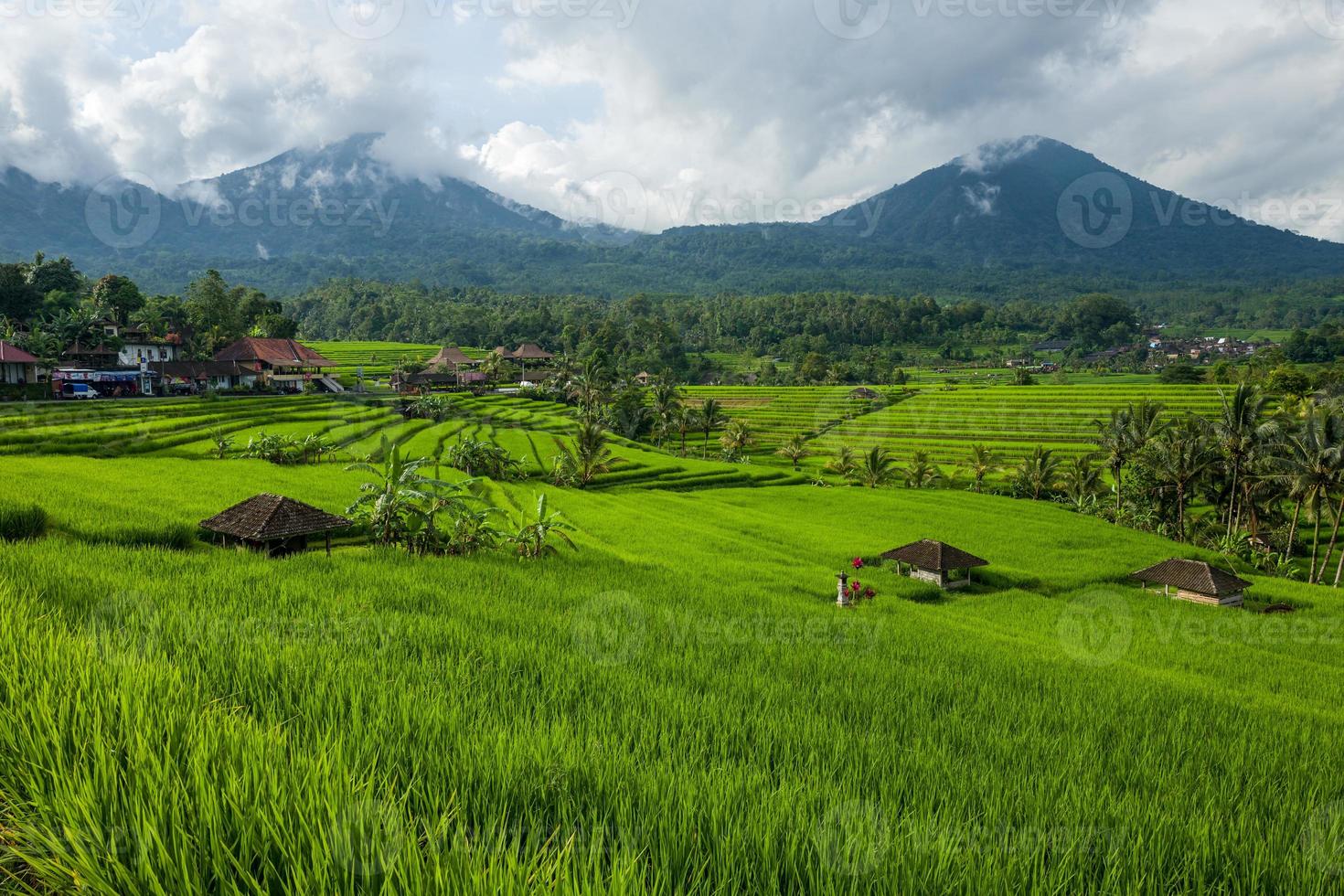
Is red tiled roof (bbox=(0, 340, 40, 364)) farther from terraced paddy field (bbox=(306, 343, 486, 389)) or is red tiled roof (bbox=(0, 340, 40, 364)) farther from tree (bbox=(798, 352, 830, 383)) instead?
tree (bbox=(798, 352, 830, 383))

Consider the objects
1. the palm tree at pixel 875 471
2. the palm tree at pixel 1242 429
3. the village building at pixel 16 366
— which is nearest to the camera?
the palm tree at pixel 1242 429

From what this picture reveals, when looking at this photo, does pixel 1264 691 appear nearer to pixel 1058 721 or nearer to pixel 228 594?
pixel 1058 721

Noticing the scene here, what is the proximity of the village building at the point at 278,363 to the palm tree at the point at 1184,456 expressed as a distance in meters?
61.6

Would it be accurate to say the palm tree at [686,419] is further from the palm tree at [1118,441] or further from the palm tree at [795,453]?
the palm tree at [1118,441]

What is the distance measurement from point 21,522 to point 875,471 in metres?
43.1

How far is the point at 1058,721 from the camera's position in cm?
603

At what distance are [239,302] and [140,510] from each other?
72783 millimetres

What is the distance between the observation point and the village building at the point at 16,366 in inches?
1454

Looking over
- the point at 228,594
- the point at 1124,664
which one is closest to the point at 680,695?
the point at 228,594

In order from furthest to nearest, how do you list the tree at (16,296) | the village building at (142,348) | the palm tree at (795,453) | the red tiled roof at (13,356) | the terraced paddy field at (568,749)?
the palm tree at (795,453) < the village building at (142,348) < the tree at (16,296) < the red tiled roof at (13,356) < the terraced paddy field at (568,749)

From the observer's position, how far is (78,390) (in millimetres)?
43781

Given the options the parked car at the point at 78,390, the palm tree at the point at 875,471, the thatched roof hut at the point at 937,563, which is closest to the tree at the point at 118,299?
the parked car at the point at 78,390

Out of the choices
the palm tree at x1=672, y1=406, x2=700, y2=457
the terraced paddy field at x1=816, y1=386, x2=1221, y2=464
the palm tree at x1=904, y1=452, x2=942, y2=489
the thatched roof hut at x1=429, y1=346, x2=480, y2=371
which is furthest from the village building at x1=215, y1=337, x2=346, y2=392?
the palm tree at x1=904, y1=452, x2=942, y2=489

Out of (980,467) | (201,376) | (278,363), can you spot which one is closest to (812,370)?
(980,467)
